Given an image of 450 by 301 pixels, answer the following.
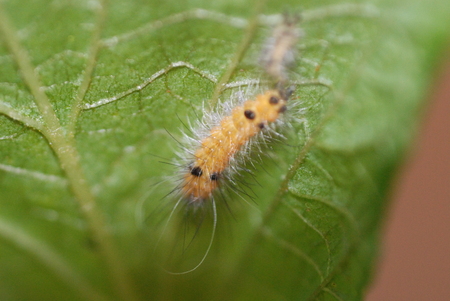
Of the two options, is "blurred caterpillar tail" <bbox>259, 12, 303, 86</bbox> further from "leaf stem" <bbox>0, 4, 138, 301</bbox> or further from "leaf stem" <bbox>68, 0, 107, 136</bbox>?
"leaf stem" <bbox>0, 4, 138, 301</bbox>

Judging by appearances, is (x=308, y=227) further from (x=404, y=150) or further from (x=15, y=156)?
(x=15, y=156)

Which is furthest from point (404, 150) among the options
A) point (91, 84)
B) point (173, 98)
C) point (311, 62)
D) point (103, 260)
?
point (103, 260)

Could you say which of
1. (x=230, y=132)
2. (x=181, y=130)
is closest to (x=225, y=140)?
(x=230, y=132)

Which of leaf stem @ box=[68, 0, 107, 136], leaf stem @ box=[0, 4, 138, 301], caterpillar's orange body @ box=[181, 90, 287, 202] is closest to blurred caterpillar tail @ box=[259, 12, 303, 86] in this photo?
caterpillar's orange body @ box=[181, 90, 287, 202]

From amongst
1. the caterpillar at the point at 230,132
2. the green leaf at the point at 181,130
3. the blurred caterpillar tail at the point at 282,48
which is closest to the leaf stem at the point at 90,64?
the green leaf at the point at 181,130

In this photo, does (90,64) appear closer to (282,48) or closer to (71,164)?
(71,164)

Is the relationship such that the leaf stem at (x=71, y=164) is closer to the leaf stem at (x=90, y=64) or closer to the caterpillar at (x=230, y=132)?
the leaf stem at (x=90, y=64)
